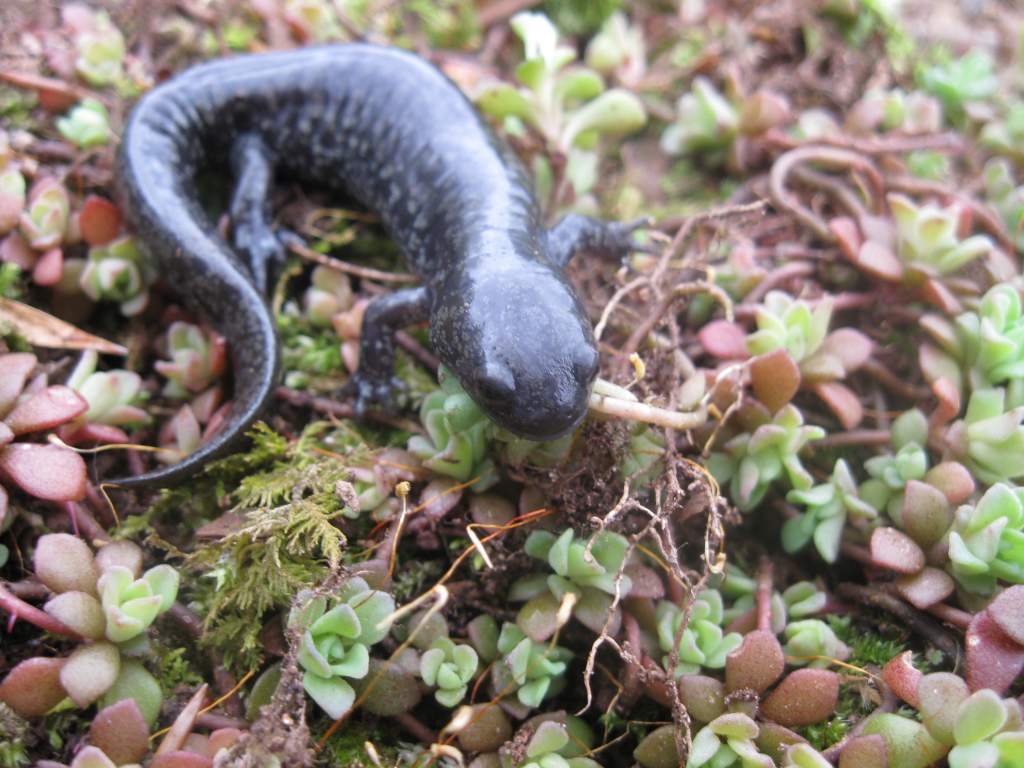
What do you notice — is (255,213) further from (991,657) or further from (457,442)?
(991,657)

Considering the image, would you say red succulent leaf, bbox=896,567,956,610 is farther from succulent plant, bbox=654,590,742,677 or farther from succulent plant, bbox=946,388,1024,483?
succulent plant, bbox=654,590,742,677

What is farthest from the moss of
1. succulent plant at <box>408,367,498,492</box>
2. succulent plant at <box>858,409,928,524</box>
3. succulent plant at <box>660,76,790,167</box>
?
succulent plant at <box>660,76,790,167</box>

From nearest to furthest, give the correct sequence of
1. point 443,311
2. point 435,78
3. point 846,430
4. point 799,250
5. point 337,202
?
point 443,311
point 846,430
point 799,250
point 435,78
point 337,202

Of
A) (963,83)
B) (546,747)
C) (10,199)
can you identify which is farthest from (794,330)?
(10,199)

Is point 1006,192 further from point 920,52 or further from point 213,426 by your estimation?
point 213,426

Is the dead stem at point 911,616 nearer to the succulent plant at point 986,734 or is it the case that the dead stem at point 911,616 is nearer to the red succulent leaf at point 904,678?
the red succulent leaf at point 904,678

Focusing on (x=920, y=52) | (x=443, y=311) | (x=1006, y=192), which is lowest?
(x=443, y=311)

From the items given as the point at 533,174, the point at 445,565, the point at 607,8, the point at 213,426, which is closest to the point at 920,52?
the point at 607,8
